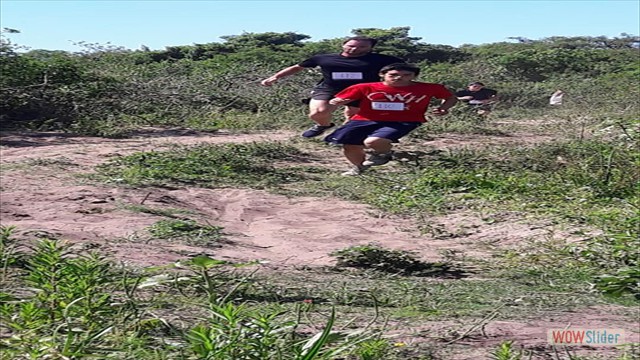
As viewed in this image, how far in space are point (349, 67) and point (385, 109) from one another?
92 cm

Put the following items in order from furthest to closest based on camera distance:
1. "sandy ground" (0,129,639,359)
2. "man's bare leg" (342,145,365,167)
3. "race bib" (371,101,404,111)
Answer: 1. "man's bare leg" (342,145,365,167)
2. "race bib" (371,101,404,111)
3. "sandy ground" (0,129,639,359)

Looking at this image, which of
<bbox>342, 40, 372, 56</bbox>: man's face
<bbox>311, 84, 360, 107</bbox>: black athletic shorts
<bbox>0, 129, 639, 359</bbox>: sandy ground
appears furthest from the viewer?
<bbox>311, 84, 360, 107</bbox>: black athletic shorts

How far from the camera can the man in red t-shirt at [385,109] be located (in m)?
8.72

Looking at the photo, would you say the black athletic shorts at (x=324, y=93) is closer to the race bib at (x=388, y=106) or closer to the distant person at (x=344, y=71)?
the distant person at (x=344, y=71)

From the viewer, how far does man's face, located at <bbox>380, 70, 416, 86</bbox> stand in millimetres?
8734

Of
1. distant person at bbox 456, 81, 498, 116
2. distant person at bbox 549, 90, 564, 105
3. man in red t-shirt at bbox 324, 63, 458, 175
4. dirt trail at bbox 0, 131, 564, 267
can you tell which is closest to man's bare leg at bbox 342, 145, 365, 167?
man in red t-shirt at bbox 324, 63, 458, 175

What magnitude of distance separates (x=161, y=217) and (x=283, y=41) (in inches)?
839

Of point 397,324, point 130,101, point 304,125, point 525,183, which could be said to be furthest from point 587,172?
point 130,101

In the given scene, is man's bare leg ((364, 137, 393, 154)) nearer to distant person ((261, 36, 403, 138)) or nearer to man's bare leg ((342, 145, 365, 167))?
man's bare leg ((342, 145, 365, 167))

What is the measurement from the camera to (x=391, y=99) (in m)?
8.74

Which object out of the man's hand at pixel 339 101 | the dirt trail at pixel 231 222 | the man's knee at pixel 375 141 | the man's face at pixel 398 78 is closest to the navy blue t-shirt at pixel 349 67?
the man's face at pixel 398 78

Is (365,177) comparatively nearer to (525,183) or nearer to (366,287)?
(525,183)

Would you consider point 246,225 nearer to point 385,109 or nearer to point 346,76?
point 385,109

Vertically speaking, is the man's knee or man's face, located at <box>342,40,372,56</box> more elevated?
man's face, located at <box>342,40,372,56</box>
